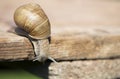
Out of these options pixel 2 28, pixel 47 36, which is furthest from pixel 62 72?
pixel 2 28

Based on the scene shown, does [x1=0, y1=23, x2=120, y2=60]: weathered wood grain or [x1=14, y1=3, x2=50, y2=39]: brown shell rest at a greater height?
[x1=14, y1=3, x2=50, y2=39]: brown shell

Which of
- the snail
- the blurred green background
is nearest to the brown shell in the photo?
the snail

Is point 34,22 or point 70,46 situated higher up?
point 34,22

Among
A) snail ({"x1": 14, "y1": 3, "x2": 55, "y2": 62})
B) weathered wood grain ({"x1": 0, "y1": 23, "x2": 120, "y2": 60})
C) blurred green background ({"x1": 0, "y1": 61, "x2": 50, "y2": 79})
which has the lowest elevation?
blurred green background ({"x1": 0, "y1": 61, "x2": 50, "y2": 79})

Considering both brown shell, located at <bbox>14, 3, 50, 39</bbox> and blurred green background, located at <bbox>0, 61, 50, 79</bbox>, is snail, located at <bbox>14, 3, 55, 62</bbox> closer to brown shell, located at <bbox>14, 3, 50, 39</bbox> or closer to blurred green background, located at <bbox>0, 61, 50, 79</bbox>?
brown shell, located at <bbox>14, 3, 50, 39</bbox>

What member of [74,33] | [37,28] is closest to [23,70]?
[37,28]

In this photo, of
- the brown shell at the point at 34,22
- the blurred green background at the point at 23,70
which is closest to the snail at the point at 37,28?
the brown shell at the point at 34,22

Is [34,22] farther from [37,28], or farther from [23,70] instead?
[23,70]

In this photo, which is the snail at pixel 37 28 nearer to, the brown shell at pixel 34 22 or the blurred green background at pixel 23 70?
the brown shell at pixel 34 22
